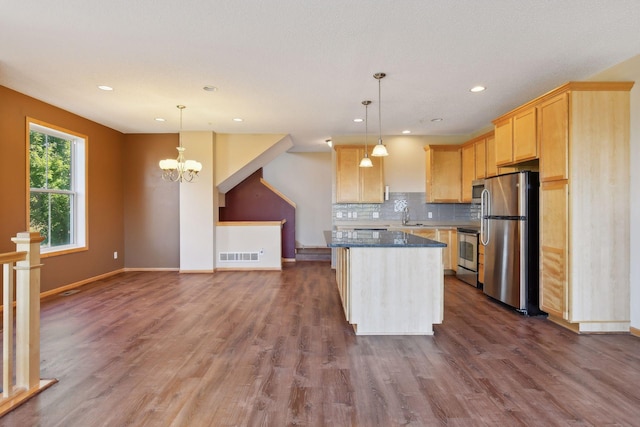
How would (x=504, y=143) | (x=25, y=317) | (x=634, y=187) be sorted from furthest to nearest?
(x=504, y=143) → (x=634, y=187) → (x=25, y=317)

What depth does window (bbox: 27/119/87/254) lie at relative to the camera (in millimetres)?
4410

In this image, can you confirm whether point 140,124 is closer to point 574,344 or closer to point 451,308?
point 451,308

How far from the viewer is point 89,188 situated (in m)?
5.27

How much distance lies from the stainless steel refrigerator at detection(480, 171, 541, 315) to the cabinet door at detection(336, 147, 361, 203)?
2526mm

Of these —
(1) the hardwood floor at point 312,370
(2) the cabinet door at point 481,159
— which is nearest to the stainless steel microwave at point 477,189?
(2) the cabinet door at point 481,159

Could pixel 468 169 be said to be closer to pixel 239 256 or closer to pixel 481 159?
pixel 481 159

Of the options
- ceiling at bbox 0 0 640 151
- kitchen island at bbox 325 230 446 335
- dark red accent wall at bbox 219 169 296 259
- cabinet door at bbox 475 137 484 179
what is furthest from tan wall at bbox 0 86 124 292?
cabinet door at bbox 475 137 484 179

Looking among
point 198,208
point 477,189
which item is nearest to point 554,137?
point 477,189

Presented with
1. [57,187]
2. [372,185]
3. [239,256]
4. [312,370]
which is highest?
[372,185]

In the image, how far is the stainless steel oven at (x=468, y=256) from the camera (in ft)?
16.4

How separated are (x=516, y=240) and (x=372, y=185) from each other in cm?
A: 284

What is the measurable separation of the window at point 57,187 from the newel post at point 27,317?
8.92 ft

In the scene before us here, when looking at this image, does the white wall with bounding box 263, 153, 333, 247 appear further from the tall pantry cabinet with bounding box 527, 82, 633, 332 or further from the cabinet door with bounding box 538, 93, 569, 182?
the tall pantry cabinet with bounding box 527, 82, 633, 332

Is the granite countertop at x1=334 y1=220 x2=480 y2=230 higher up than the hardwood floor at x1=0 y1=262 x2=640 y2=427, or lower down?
higher up
